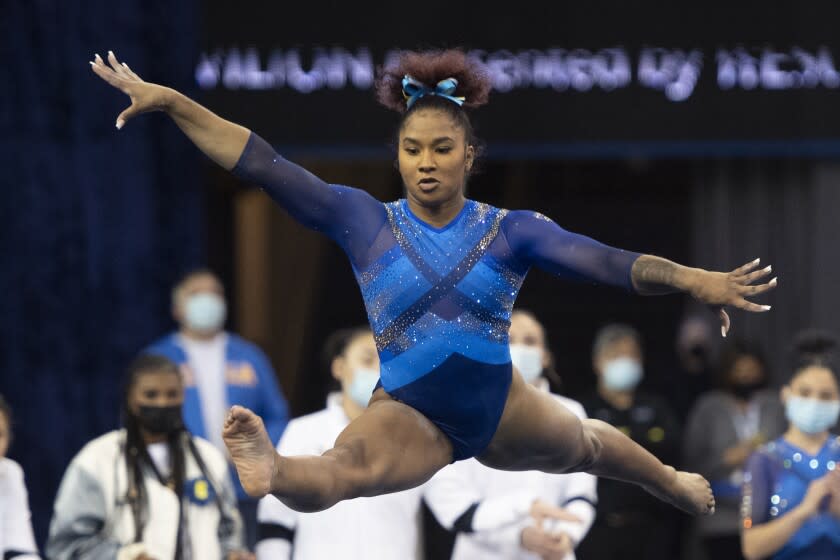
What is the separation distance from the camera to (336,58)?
8359 mm

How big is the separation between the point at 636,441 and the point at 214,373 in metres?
2.03

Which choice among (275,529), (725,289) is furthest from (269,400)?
(725,289)

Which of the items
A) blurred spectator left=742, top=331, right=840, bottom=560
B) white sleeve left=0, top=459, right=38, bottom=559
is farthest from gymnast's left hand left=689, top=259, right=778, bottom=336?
white sleeve left=0, top=459, right=38, bottom=559

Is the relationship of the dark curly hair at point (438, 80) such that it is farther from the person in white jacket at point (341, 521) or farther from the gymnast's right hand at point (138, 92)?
the person in white jacket at point (341, 521)

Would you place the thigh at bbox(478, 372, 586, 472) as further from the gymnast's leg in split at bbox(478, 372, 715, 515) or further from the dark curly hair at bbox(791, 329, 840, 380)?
the dark curly hair at bbox(791, 329, 840, 380)

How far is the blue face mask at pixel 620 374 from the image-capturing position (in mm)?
7383

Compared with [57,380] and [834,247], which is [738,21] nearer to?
[834,247]

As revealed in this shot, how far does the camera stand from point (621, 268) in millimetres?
4008

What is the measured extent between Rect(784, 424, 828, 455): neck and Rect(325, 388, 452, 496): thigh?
2.15 metres

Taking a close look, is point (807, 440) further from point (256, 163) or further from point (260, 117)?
point (260, 117)

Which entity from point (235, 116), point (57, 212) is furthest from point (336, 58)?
point (57, 212)

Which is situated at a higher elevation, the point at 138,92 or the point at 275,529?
the point at 138,92

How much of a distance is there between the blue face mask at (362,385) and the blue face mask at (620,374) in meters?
1.84

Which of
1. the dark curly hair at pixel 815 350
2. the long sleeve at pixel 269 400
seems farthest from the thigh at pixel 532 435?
the long sleeve at pixel 269 400
